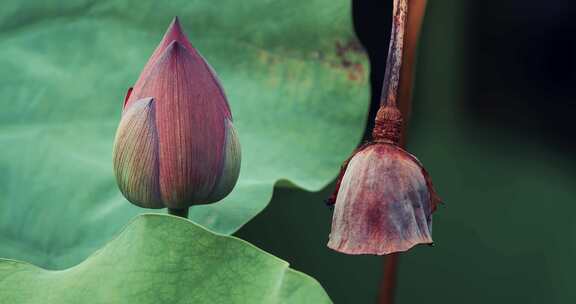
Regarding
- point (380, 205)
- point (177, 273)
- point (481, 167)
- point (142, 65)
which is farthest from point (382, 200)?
point (481, 167)

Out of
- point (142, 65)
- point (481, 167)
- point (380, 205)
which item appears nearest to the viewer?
point (380, 205)

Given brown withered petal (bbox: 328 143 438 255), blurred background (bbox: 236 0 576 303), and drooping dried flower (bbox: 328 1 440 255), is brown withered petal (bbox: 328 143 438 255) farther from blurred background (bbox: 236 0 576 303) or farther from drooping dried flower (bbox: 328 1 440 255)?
blurred background (bbox: 236 0 576 303)

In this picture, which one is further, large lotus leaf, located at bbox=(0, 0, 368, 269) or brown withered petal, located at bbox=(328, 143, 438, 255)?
large lotus leaf, located at bbox=(0, 0, 368, 269)

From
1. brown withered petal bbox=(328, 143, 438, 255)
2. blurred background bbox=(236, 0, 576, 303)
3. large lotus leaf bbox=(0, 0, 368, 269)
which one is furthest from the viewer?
blurred background bbox=(236, 0, 576, 303)

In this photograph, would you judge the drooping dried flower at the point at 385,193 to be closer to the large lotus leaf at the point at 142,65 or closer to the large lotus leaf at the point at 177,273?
the large lotus leaf at the point at 177,273

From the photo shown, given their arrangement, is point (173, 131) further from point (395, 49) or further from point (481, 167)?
point (481, 167)

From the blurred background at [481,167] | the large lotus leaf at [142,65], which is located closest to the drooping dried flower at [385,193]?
the large lotus leaf at [142,65]

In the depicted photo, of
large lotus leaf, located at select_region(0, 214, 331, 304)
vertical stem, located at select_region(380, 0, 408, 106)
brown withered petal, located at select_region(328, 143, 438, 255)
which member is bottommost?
large lotus leaf, located at select_region(0, 214, 331, 304)

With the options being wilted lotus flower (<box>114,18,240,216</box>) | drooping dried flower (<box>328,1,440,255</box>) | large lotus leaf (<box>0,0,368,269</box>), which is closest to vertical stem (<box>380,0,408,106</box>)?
drooping dried flower (<box>328,1,440,255</box>)

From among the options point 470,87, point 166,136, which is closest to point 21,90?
point 166,136
